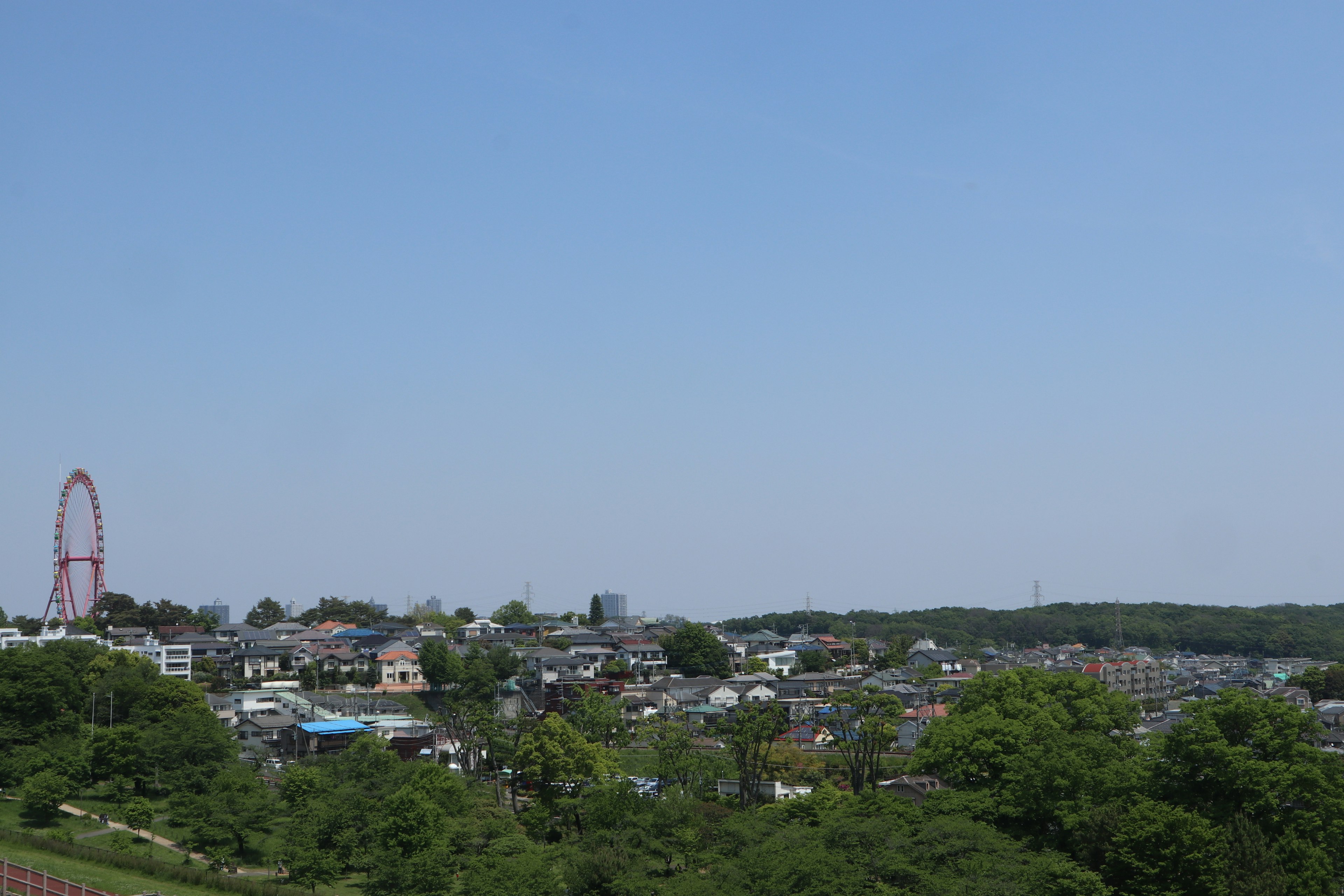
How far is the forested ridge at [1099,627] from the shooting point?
9756 centimetres

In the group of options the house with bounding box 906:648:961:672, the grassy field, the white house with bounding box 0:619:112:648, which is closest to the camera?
the grassy field

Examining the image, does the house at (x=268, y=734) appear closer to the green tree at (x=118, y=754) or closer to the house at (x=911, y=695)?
the green tree at (x=118, y=754)

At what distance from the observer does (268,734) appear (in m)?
40.2

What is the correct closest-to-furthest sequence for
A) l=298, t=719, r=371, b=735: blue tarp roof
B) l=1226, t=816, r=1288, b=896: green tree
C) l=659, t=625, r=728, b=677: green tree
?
1. l=1226, t=816, r=1288, b=896: green tree
2. l=298, t=719, r=371, b=735: blue tarp roof
3. l=659, t=625, r=728, b=677: green tree

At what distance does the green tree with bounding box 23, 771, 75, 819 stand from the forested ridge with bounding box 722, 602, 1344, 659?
72.6m

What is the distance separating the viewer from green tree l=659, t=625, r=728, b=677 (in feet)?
206

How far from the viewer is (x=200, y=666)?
52.8m

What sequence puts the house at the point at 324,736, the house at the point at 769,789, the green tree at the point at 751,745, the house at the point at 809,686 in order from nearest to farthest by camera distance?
the green tree at the point at 751,745 < the house at the point at 769,789 < the house at the point at 324,736 < the house at the point at 809,686

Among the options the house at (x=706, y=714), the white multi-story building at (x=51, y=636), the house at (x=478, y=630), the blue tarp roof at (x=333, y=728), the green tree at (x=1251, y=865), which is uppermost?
the white multi-story building at (x=51, y=636)

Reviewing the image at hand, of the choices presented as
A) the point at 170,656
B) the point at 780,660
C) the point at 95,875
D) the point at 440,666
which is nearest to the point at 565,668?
the point at 440,666

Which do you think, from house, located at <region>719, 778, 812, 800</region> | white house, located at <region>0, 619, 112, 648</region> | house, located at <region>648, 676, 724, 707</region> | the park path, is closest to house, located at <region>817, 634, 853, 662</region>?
house, located at <region>648, 676, 724, 707</region>

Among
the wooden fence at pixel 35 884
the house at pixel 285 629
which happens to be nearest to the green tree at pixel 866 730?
the wooden fence at pixel 35 884

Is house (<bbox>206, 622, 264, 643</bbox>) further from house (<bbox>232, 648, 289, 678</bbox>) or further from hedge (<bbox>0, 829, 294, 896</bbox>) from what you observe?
hedge (<bbox>0, 829, 294, 896</bbox>)

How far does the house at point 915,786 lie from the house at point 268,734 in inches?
858
